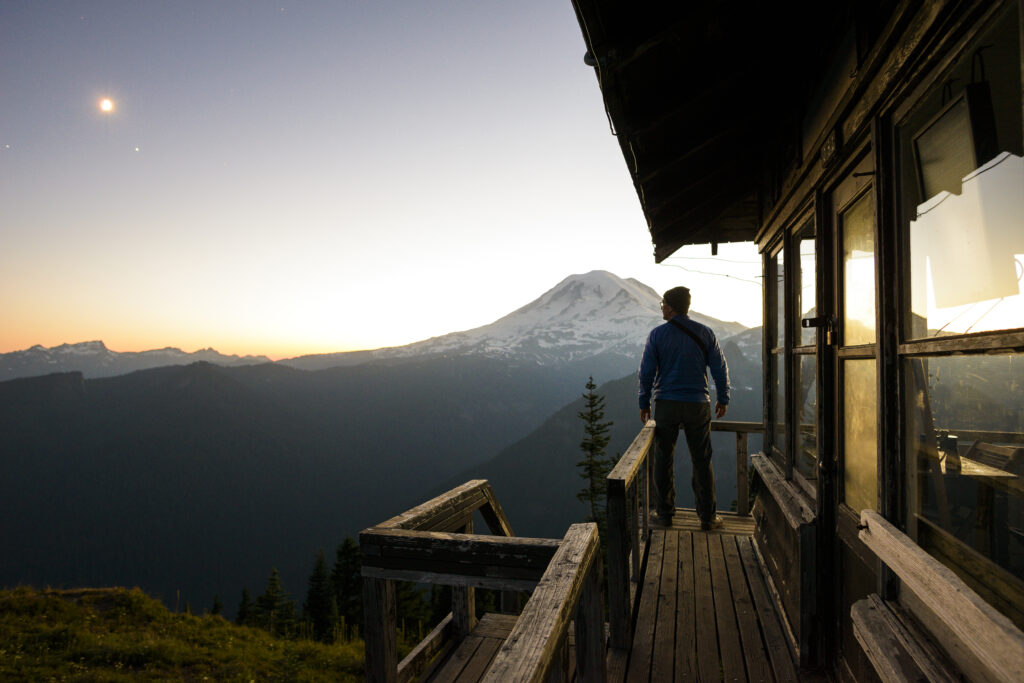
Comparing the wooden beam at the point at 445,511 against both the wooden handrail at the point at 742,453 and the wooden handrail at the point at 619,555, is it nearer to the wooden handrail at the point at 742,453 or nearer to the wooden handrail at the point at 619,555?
the wooden handrail at the point at 619,555

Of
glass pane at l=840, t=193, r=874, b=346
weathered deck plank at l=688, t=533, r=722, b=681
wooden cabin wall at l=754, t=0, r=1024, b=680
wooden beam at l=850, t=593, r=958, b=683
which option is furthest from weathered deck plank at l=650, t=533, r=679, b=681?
glass pane at l=840, t=193, r=874, b=346

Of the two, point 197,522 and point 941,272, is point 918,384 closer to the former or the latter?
point 941,272

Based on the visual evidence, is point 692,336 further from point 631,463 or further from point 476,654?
point 476,654

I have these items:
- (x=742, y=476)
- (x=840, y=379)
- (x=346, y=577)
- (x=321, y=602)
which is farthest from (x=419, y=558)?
(x=321, y=602)

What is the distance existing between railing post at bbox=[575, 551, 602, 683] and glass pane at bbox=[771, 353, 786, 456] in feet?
10.3

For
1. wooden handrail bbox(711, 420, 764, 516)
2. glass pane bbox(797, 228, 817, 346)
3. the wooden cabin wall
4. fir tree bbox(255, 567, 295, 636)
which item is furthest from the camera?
fir tree bbox(255, 567, 295, 636)

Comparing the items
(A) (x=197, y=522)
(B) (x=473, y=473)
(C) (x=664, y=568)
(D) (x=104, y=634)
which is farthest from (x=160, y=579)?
(C) (x=664, y=568)

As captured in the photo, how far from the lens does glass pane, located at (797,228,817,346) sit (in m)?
3.72

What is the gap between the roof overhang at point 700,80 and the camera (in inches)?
96.3

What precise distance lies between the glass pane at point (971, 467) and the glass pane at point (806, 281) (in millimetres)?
1723

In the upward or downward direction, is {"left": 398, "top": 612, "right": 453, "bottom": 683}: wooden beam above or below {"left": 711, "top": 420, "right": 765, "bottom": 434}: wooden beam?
below

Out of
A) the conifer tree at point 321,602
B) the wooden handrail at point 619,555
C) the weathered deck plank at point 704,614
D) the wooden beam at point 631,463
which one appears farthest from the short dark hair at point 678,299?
the conifer tree at point 321,602

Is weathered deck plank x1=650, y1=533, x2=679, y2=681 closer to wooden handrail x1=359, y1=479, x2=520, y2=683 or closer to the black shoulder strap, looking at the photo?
wooden handrail x1=359, y1=479, x2=520, y2=683

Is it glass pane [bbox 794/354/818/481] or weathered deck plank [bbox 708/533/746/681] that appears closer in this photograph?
weathered deck plank [bbox 708/533/746/681]
